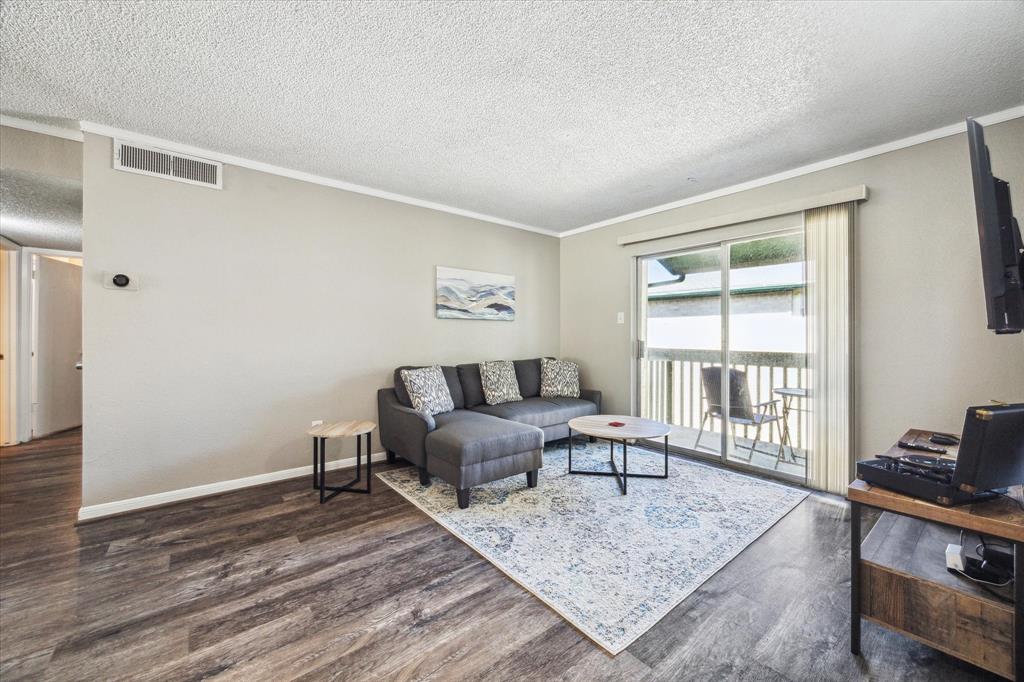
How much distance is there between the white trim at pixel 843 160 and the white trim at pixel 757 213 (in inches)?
8.4

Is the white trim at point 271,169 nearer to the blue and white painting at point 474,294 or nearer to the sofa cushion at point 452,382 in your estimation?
the blue and white painting at point 474,294

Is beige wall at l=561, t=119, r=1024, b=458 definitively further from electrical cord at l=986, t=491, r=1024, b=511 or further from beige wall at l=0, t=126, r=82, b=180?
beige wall at l=0, t=126, r=82, b=180

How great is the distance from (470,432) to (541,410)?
120 cm

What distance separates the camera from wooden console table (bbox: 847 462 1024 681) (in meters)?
1.31

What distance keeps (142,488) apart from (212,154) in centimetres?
249

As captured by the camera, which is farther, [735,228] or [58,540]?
[735,228]

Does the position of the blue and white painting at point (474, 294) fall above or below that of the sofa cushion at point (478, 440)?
above

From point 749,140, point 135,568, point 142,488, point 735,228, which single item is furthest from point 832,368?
point 142,488

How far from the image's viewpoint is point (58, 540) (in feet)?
7.84

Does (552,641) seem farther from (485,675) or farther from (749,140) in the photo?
(749,140)

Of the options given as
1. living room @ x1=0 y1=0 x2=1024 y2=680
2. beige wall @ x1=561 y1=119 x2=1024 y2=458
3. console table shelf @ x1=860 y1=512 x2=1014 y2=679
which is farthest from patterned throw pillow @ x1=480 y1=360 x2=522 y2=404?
console table shelf @ x1=860 y1=512 x2=1014 y2=679

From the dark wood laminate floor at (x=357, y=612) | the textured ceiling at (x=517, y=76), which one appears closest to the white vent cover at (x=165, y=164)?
the textured ceiling at (x=517, y=76)

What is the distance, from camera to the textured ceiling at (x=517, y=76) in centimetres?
175

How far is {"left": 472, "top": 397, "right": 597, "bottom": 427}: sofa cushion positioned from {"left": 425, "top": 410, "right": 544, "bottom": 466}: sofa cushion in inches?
22.6
